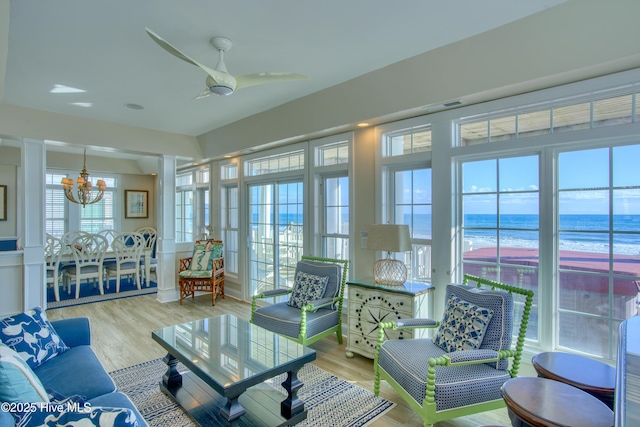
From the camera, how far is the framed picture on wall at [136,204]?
877 cm

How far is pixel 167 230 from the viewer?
18.9 ft

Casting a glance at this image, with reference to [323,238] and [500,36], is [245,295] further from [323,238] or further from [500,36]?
[500,36]

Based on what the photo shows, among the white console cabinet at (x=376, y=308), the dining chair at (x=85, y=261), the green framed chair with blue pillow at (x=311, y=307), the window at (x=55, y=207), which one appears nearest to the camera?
the white console cabinet at (x=376, y=308)

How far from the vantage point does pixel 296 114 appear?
4.11 meters

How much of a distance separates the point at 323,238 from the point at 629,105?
3.17 meters

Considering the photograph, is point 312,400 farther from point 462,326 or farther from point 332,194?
point 332,194

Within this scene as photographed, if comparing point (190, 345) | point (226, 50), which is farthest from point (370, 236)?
point (226, 50)

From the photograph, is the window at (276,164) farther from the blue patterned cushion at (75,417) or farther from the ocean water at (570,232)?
the blue patterned cushion at (75,417)

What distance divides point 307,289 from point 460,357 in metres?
1.93

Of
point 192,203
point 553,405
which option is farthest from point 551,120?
point 192,203

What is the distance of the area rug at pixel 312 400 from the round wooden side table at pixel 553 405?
1141 millimetres

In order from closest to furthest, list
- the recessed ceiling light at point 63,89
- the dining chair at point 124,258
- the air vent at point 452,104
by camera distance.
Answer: the air vent at point 452,104
the recessed ceiling light at point 63,89
the dining chair at point 124,258

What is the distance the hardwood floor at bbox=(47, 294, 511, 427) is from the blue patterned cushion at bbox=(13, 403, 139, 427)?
174 centimetres

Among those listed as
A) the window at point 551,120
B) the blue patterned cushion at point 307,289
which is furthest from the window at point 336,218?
the window at point 551,120
